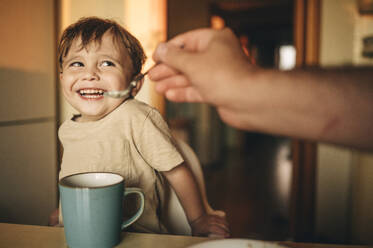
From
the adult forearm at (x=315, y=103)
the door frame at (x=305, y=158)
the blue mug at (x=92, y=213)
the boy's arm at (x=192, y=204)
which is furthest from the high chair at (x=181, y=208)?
the door frame at (x=305, y=158)

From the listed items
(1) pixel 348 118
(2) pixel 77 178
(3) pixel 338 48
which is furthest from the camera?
(3) pixel 338 48

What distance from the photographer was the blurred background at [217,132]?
420mm

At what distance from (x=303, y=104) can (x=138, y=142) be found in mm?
233

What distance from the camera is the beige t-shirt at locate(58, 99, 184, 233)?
1.34ft

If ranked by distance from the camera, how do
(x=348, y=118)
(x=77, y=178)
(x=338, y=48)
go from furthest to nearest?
1. (x=338, y=48)
2. (x=77, y=178)
3. (x=348, y=118)

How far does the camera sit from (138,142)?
409 mm

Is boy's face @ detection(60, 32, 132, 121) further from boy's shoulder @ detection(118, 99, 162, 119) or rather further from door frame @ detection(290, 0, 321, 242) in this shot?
door frame @ detection(290, 0, 321, 242)

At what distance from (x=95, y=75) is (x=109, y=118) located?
60 millimetres

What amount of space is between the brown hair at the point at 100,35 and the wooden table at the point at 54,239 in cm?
22

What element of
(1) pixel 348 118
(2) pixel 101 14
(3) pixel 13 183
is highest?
(2) pixel 101 14

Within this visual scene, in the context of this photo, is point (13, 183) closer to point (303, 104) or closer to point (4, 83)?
point (4, 83)

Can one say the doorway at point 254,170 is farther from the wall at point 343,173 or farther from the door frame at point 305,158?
the wall at point 343,173

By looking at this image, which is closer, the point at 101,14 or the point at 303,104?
the point at 303,104

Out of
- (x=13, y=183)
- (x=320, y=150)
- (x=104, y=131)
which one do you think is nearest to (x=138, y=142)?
(x=104, y=131)
